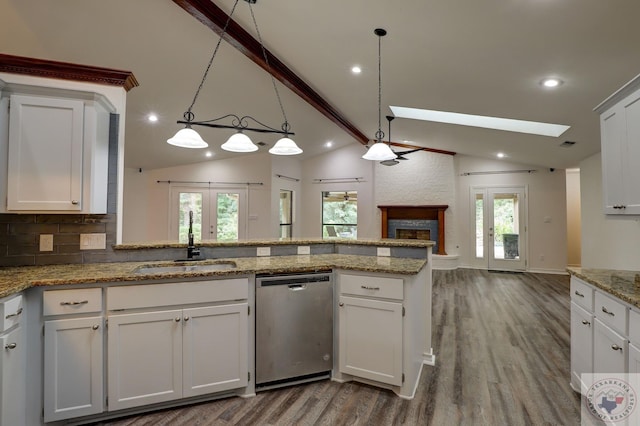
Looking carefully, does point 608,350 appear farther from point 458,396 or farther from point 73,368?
point 73,368

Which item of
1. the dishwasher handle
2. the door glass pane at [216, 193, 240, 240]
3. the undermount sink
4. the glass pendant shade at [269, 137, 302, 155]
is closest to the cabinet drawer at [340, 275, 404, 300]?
the dishwasher handle

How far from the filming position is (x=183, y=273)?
2.04m

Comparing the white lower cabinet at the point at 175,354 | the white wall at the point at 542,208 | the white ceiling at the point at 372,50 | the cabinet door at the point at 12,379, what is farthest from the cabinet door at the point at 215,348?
the white wall at the point at 542,208

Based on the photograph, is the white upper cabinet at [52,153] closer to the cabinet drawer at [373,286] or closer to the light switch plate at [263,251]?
the light switch plate at [263,251]

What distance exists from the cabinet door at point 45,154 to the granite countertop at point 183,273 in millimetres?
442

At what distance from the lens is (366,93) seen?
430cm

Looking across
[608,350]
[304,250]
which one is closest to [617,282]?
[608,350]

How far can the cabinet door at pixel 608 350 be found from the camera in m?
1.63

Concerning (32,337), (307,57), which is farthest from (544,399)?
(307,57)

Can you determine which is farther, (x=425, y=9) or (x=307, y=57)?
(x=307, y=57)

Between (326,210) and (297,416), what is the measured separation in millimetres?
6786

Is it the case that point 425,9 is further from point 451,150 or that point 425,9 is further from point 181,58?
point 451,150

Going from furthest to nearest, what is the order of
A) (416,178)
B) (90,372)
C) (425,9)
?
1. (416,178)
2. (425,9)
3. (90,372)

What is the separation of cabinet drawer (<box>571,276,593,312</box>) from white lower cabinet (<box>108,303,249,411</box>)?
7.59 feet
